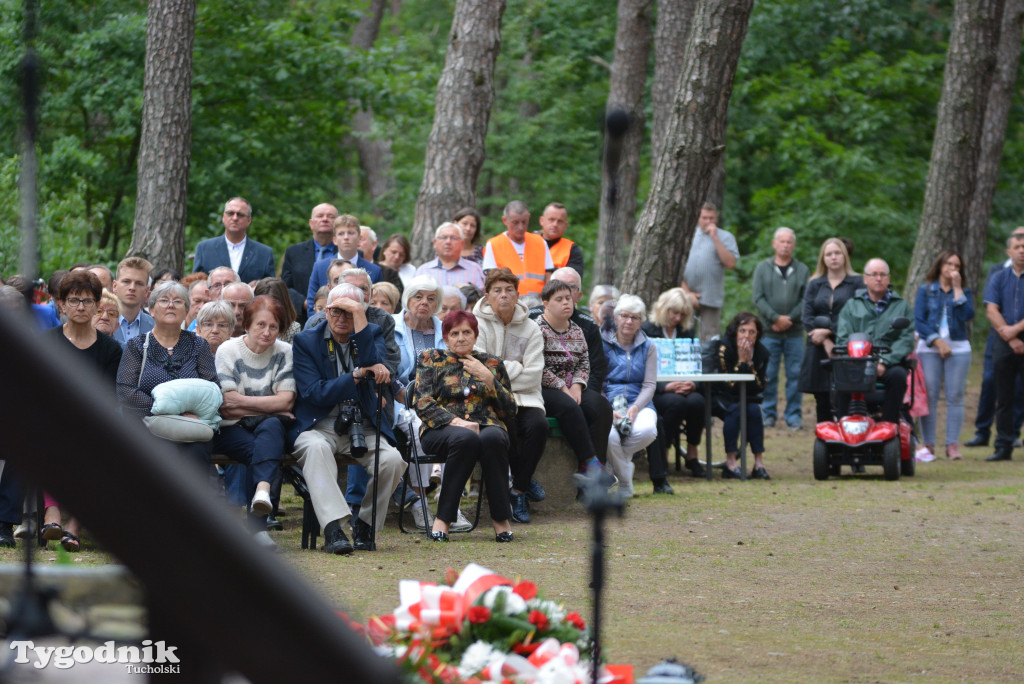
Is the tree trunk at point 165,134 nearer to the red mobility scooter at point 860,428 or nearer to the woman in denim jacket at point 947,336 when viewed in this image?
the red mobility scooter at point 860,428

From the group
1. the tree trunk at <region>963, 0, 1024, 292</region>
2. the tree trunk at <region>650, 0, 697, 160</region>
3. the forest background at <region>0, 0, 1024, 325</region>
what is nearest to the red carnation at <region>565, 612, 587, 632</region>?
the forest background at <region>0, 0, 1024, 325</region>

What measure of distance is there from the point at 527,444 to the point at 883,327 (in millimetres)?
5011

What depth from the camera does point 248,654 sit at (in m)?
1.16

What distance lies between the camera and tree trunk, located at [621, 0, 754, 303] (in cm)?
1355

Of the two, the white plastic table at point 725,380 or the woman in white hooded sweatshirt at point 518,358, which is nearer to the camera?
the woman in white hooded sweatshirt at point 518,358

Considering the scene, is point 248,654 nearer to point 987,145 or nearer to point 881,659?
point 881,659

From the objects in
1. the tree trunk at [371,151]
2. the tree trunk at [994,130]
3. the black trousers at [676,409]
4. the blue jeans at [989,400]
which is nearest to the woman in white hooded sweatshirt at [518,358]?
the black trousers at [676,409]

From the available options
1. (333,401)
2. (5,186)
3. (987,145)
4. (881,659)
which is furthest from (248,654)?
(987,145)

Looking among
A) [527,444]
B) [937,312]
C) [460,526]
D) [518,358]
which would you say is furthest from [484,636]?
[937,312]

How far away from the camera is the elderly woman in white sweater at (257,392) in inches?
322

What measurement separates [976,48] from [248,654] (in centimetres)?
1855

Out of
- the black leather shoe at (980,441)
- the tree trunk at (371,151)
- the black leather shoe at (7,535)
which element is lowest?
the black leather shoe at (7,535)

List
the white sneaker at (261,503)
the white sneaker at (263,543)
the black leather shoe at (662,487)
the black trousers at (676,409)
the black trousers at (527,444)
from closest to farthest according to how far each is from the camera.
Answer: the white sneaker at (263,543) < the white sneaker at (261,503) < the black trousers at (527,444) < the black leather shoe at (662,487) < the black trousers at (676,409)

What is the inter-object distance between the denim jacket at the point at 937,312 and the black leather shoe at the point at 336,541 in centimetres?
850
